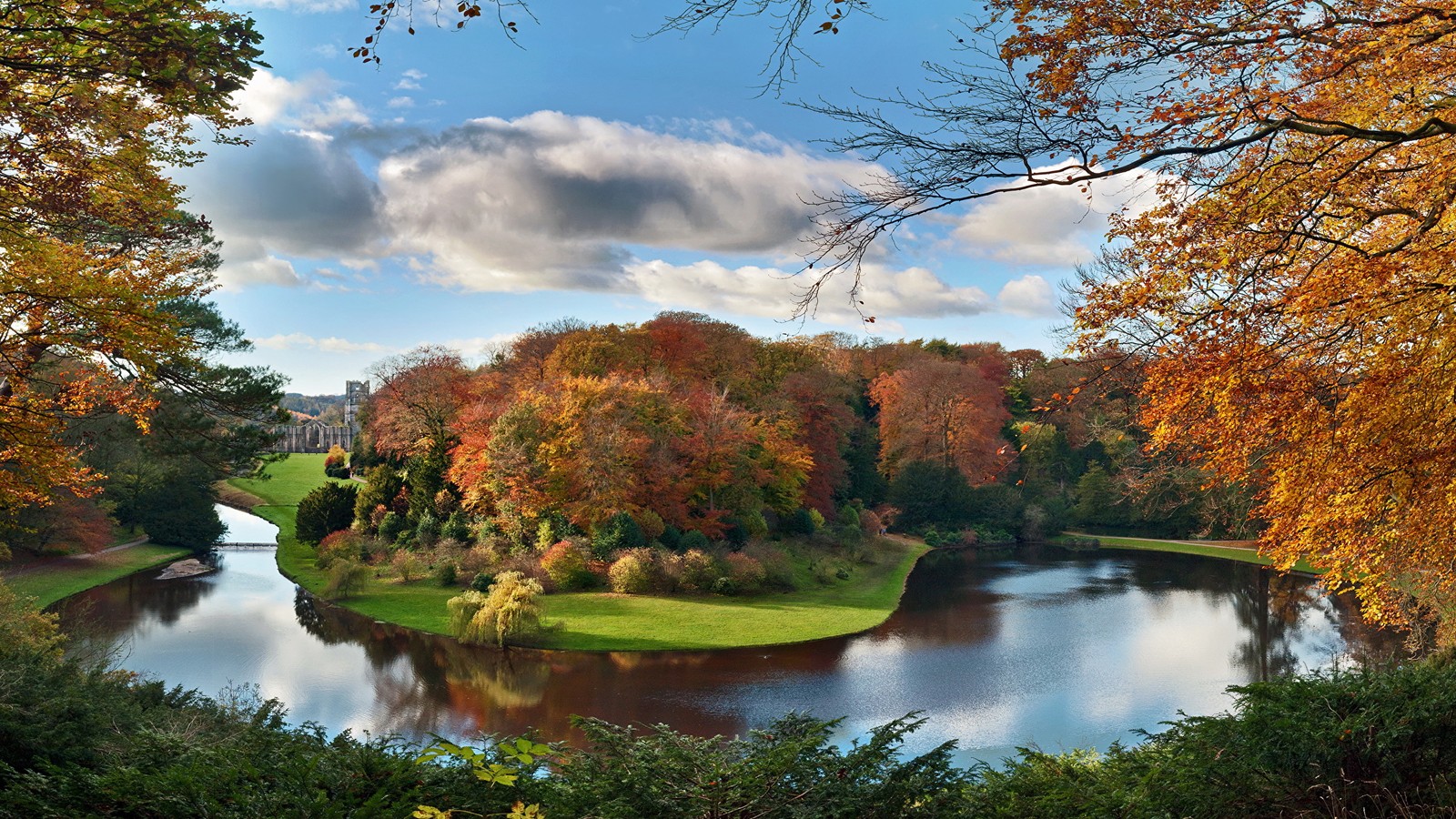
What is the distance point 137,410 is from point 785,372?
93.8ft

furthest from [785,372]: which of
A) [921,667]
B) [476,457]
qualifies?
[921,667]

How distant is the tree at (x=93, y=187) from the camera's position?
17.4 feet

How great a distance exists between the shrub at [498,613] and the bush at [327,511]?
14.6 m

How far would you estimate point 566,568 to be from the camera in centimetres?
2377

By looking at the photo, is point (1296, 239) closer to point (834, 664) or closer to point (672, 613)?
point (834, 664)

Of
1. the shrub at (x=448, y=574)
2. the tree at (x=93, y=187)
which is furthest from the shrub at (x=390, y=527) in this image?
the tree at (x=93, y=187)

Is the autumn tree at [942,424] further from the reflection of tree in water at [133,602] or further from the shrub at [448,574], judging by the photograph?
the reflection of tree in water at [133,602]

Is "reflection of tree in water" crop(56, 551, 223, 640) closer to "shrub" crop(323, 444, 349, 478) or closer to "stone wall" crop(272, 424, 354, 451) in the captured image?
"shrub" crop(323, 444, 349, 478)

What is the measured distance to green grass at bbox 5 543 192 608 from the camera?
23594 millimetres

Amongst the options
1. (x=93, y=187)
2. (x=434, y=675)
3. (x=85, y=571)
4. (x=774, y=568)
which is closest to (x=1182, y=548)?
(x=774, y=568)

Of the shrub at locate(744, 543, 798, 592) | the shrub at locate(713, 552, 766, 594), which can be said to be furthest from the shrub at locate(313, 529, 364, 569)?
the shrub at locate(744, 543, 798, 592)

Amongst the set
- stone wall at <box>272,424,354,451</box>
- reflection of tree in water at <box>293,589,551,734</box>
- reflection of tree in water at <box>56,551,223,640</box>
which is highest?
stone wall at <box>272,424,354,451</box>

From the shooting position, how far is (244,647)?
18.8 m

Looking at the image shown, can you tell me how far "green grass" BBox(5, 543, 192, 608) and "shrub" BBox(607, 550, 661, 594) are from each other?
43.7 feet
